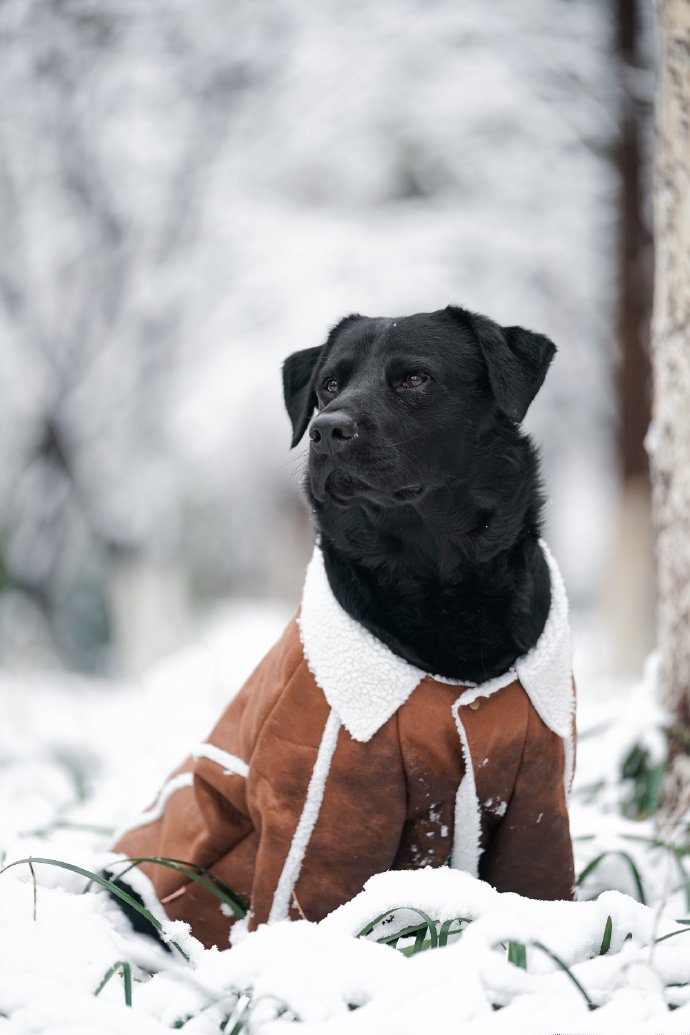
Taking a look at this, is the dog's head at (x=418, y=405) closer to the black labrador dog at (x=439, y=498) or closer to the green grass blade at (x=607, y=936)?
the black labrador dog at (x=439, y=498)

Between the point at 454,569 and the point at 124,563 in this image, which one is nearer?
the point at 454,569

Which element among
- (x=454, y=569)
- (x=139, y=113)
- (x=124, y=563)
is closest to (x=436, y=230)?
(x=139, y=113)

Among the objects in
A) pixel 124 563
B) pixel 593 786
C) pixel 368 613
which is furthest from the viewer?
pixel 124 563

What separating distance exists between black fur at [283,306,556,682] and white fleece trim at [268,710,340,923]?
0.24 metres

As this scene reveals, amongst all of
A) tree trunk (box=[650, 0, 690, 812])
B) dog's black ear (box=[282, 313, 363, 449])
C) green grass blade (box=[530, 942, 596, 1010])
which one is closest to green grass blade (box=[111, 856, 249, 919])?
green grass blade (box=[530, 942, 596, 1010])

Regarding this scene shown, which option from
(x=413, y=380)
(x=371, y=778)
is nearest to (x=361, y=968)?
(x=371, y=778)

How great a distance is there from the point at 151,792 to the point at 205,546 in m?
9.60

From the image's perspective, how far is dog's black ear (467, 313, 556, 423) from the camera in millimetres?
2213

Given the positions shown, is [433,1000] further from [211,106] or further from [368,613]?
[211,106]

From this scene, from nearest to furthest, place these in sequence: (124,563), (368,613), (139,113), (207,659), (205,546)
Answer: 1. (368,613)
2. (207,659)
3. (139,113)
4. (124,563)
5. (205,546)

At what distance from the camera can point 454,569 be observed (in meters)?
2.20

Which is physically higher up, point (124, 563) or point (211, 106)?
point (211, 106)

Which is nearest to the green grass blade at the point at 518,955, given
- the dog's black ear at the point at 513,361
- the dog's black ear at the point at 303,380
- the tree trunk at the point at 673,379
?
the dog's black ear at the point at 513,361

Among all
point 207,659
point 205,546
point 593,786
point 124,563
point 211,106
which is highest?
point 211,106
